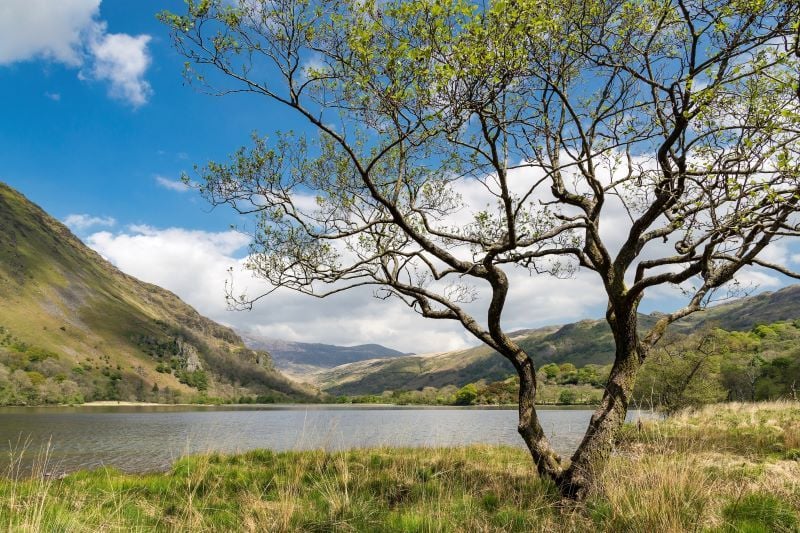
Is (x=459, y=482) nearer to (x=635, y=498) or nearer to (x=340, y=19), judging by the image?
(x=635, y=498)

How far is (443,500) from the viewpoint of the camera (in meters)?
8.99

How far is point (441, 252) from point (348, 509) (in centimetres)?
601

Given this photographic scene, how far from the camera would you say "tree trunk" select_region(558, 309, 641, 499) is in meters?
9.45

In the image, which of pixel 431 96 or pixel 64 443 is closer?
pixel 431 96

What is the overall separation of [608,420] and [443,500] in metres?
3.82

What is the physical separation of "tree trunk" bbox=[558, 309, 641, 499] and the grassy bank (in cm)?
37

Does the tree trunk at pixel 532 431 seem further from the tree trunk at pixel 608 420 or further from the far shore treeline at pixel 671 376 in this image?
the far shore treeline at pixel 671 376

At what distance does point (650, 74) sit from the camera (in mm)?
10180

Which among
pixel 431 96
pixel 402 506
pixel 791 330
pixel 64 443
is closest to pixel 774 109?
pixel 431 96

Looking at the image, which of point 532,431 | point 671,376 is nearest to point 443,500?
point 532,431

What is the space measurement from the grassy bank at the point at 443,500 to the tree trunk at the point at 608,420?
37 cm

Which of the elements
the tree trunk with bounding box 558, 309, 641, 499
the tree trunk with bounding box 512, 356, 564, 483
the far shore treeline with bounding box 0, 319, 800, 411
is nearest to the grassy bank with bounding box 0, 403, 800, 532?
the tree trunk with bounding box 558, 309, 641, 499

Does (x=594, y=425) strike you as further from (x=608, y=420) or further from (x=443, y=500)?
(x=443, y=500)

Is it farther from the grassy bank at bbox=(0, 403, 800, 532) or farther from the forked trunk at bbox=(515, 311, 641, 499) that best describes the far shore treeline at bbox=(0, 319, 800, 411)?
the grassy bank at bbox=(0, 403, 800, 532)
